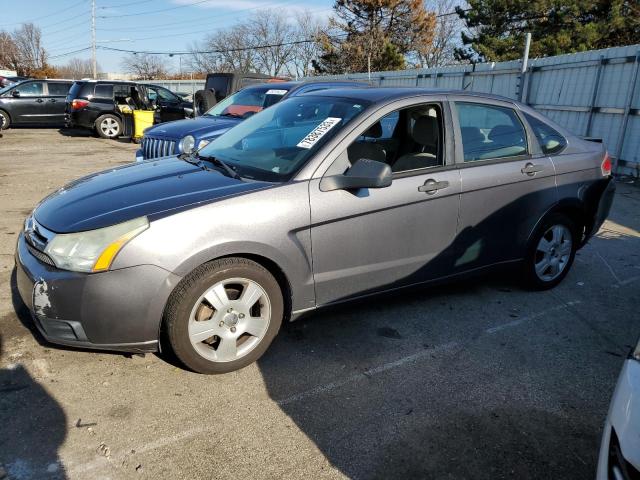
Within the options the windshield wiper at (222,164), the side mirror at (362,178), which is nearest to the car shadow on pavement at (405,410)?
the side mirror at (362,178)

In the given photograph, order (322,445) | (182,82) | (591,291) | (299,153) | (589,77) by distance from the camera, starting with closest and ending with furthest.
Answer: (322,445) → (299,153) → (591,291) → (589,77) → (182,82)

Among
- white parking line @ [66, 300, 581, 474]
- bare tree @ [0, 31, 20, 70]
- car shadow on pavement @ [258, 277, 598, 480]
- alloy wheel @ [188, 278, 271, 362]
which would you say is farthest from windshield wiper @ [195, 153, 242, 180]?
bare tree @ [0, 31, 20, 70]

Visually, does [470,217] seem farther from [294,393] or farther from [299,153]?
[294,393]

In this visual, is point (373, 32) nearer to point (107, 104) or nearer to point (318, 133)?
point (107, 104)

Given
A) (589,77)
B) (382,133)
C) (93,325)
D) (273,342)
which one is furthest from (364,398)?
(589,77)

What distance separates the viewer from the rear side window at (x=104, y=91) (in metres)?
16.1

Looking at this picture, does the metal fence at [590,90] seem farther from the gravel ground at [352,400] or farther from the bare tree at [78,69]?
the bare tree at [78,69]

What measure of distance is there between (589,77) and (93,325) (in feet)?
37.7

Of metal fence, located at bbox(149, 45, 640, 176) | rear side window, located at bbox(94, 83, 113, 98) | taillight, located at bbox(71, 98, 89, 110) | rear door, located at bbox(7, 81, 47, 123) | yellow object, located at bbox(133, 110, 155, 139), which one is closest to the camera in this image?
metal fence, located at bbox(149, 45, 640, 176)

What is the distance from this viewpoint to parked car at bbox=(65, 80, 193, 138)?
15.9 meters

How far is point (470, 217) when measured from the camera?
3.82 meters

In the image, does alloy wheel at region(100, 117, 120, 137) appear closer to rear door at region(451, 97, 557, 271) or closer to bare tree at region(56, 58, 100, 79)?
rear door at region(451, 97, 557, 271)

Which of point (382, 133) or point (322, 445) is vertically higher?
point (382, 133)

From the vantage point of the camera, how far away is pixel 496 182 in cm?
390
